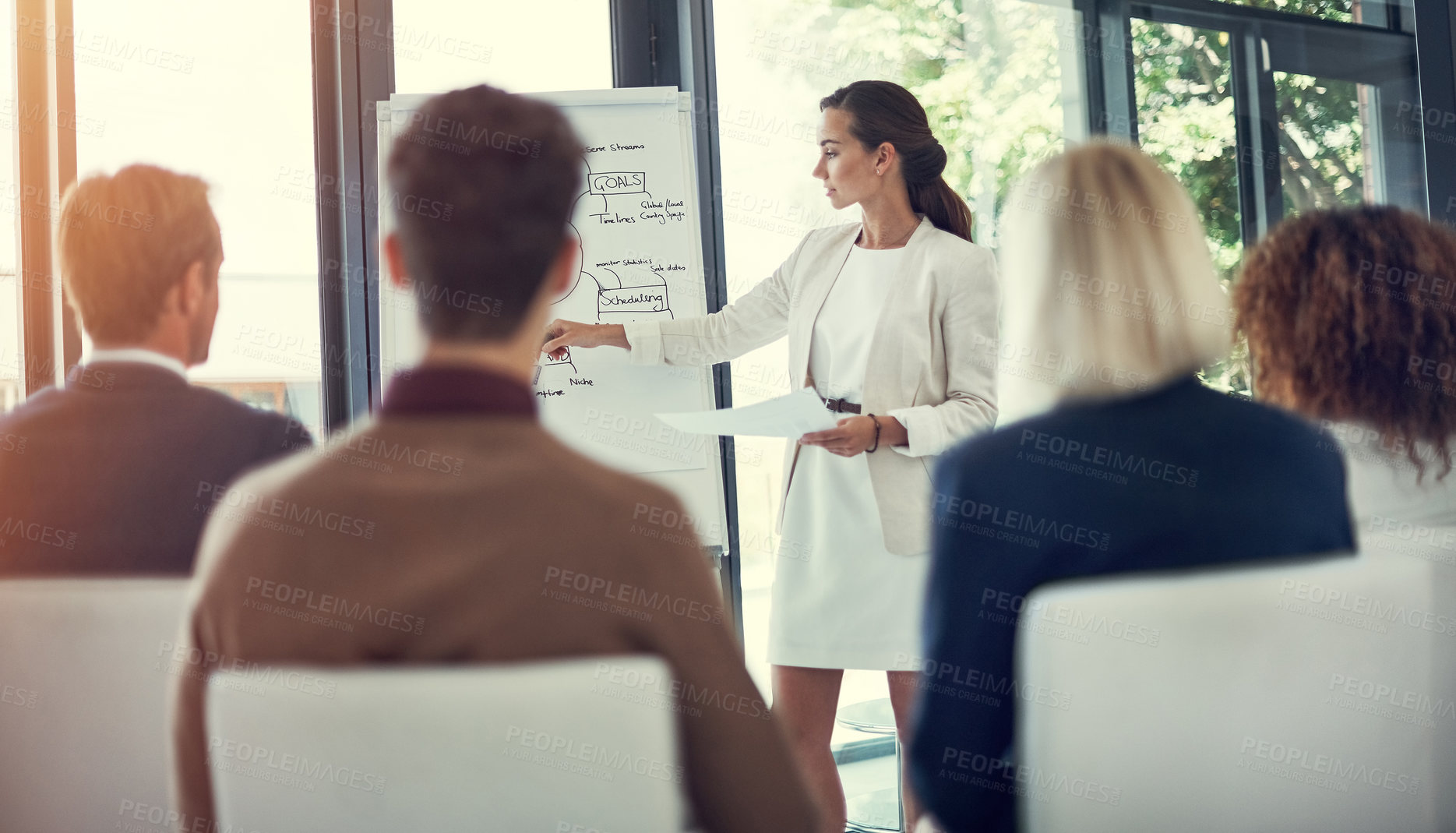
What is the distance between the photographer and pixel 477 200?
0.82 metres

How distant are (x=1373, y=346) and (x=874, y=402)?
929 millimetres

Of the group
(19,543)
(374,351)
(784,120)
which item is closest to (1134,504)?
(19,543)

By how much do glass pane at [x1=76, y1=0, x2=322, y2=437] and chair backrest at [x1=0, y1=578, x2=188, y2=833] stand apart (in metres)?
1.32

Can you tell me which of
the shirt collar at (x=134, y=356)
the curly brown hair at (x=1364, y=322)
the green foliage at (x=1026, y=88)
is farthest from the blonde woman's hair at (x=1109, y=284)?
the green foliage at (x=1026, y=88)

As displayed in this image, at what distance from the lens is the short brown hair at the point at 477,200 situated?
0.81 m

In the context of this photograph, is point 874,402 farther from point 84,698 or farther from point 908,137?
point 84,698

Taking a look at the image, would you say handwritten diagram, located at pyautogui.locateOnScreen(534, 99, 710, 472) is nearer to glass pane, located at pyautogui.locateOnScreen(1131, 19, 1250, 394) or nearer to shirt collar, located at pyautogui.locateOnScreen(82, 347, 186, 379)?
shirt collar, located at pyautogui.locateOnScreen(82, 347, 186, 379)

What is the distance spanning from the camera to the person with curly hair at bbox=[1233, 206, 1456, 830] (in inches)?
52.2

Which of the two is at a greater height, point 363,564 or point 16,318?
point 16,318

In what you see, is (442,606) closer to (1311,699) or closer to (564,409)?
(1311,699)

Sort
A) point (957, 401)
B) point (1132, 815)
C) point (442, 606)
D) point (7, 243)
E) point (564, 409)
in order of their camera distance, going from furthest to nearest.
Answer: point (564, 409) → point (7, 243) → point (957, 401) → point (1132, 815) → point (442, 606)

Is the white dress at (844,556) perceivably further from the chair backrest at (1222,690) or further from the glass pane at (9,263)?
the glass pane at (9,263)

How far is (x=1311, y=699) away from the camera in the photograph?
96cm

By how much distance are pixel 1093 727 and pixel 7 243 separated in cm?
236
